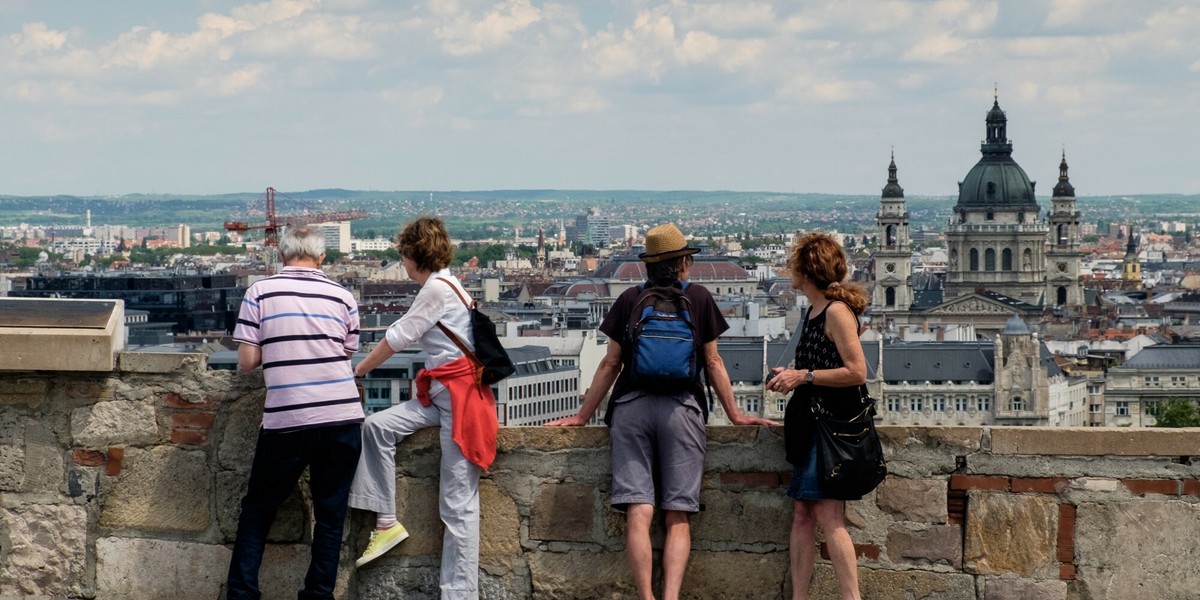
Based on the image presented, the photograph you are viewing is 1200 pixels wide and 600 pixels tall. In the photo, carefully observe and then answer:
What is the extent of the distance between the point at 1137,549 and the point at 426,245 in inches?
99.0

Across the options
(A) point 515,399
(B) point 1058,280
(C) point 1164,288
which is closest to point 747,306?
(B) point 1058,280

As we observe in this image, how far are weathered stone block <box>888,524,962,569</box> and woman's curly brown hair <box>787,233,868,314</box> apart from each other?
2.51 feet

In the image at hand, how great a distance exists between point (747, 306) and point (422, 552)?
11075 cm

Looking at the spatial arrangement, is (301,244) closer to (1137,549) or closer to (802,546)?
(802,546)

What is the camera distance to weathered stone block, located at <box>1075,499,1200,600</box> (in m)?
7.19

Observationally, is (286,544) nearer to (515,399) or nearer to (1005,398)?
(515,399)

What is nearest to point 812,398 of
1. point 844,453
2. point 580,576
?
point 844,453

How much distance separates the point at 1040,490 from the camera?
7262 mm

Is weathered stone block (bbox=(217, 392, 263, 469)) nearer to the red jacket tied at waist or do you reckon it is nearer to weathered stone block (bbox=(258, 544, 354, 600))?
weathered stone block (bbox=(258, 544, 354, 600))

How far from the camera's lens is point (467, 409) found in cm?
727

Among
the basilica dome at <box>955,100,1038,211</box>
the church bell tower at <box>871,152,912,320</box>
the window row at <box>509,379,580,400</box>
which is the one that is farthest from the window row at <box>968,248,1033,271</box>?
the window row at <box>509,379,580,400</box>

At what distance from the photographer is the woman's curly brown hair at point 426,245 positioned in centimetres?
731

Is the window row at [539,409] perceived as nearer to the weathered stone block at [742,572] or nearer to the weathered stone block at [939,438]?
the weathered stone block at [742,572]

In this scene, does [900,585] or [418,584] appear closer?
[900,585]
